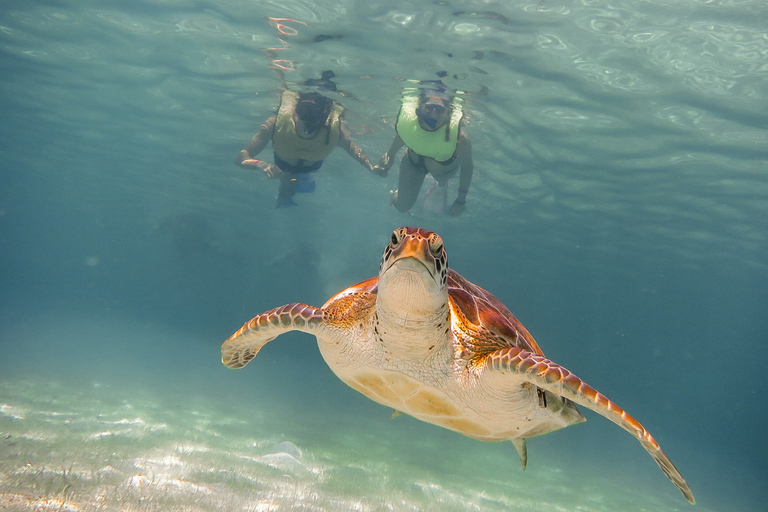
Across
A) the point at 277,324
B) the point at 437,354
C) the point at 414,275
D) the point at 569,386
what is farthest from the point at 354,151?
the point at 569,386

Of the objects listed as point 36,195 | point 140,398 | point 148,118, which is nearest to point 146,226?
point 36,195

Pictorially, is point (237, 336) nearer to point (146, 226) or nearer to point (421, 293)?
point (421, 293)

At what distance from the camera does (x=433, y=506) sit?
558 centimetres

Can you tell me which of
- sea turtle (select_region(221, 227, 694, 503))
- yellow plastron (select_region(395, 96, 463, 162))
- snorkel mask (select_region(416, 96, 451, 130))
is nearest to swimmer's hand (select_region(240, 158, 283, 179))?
yellow plastron (select_region(395, 96, 463, 162))

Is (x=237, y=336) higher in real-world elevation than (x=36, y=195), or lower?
higher

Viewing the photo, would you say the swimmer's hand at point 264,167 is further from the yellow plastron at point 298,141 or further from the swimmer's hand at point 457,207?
the swimmer's hand at point 457,207

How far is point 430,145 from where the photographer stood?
10.2 metres

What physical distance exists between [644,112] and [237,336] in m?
11.9

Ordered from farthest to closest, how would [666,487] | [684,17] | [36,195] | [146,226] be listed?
[146,226] → [36,195] → [666,487] → [684,17]

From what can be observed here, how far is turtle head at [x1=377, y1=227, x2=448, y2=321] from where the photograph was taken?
79.2 inches

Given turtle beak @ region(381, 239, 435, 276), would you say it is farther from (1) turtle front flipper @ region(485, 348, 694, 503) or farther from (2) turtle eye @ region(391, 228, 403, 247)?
(1) turtle front flipper @ region(485, 348, 694, 503)

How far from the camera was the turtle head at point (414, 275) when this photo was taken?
2012 millimetres

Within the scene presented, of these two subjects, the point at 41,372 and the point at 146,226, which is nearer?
the point at 41,372

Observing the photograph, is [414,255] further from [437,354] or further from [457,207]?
[457,207]
